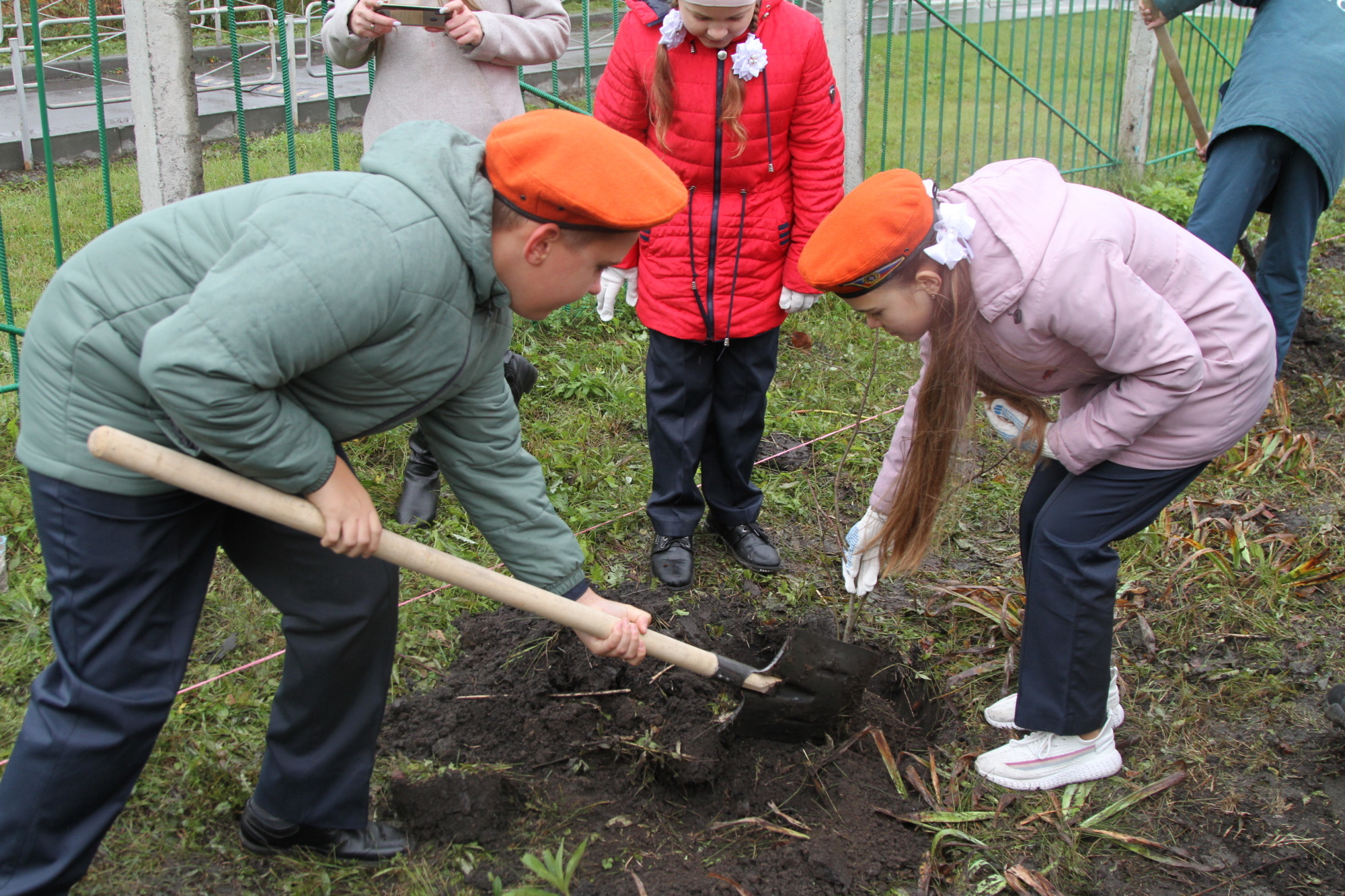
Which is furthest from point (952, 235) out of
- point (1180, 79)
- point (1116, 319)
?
point (1180, 79)

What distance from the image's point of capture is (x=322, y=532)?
1774 mm

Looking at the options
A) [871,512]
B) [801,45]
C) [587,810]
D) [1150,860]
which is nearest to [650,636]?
[587,810]

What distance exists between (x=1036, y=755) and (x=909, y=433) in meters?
0.81

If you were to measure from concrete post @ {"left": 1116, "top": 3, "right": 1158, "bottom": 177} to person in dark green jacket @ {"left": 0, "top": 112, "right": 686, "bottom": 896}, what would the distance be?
24.4ft

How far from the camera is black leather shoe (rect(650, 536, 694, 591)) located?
3.27 m

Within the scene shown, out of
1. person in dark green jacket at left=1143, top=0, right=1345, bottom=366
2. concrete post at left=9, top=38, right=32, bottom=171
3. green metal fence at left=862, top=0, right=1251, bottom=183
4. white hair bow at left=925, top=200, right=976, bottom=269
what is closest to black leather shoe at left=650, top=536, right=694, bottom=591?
white hair bow at left=925, top=200, right=976, bottom=269

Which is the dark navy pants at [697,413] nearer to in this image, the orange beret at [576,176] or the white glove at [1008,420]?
the white glove at [1008,420]

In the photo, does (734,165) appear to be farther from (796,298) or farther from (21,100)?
(21,100)

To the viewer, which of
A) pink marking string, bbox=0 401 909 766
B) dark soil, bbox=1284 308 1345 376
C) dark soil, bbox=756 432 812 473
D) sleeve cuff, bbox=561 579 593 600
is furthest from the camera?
dark soil, bbox=1284 308 1345 376

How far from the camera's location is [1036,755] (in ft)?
8.23

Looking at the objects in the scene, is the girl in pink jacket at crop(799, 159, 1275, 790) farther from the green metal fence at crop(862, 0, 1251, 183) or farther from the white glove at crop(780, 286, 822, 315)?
the green metal fence at crop(862, 0, 1251, 183)

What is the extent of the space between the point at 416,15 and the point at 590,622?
203cm

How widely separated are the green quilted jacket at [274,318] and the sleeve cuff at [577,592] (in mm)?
538

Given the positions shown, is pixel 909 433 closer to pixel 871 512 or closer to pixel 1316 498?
pixel 871 512
